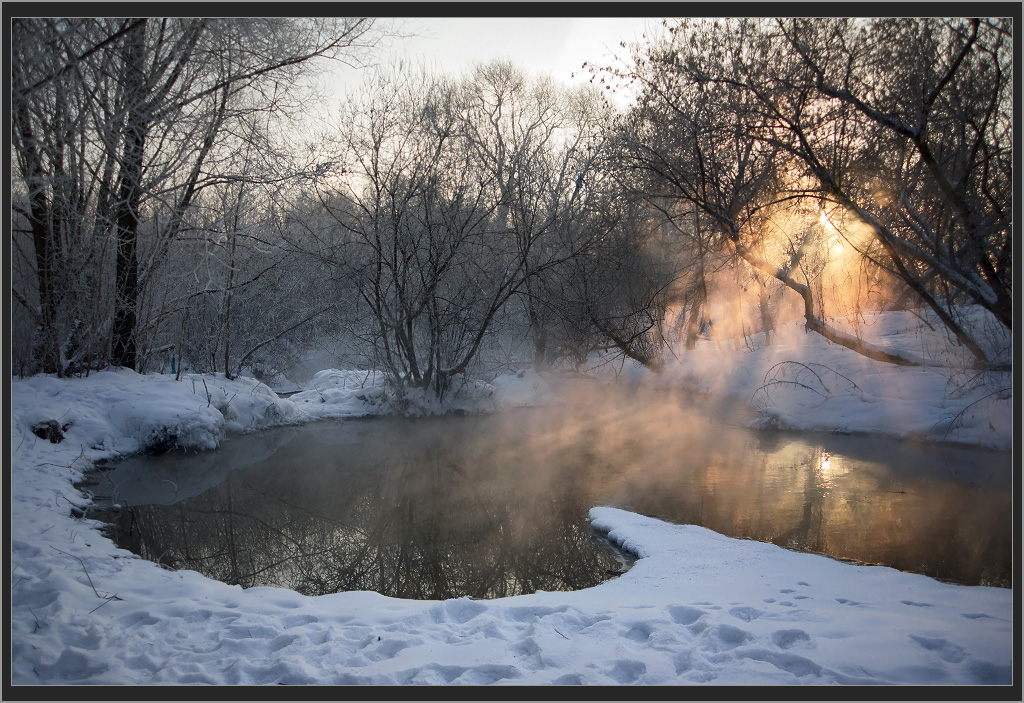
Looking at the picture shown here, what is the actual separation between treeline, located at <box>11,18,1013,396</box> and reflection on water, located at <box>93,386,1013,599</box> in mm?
1905

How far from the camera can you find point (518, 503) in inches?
256

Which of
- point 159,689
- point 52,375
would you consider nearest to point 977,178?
point 159,689

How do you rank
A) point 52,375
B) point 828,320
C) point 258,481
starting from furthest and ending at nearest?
point 828,320
point 52,375
point 258,481

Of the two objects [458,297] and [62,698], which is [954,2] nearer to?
[62,698]

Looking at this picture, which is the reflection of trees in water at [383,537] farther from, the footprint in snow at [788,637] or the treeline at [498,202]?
the treeline at [498,202]

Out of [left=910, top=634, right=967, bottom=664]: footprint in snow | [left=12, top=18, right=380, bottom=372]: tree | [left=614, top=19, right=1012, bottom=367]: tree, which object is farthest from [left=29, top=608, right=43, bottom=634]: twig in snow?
[left=614, top=19, right=1012, bottom=367]: tree

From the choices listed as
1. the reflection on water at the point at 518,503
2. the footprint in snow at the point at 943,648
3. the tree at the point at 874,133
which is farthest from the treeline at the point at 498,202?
the footprint in snow at the point at 943,648

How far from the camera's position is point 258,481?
24.4ft

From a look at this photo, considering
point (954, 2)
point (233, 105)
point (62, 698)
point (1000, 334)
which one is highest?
point (233, 105)

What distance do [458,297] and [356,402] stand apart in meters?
3.07

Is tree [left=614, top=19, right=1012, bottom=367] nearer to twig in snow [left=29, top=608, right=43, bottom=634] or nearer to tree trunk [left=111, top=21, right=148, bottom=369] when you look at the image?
tree trunk [left=111, top=21, right=148, bottom=369]

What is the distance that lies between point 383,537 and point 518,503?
1576 millimetres

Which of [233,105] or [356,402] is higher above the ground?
[233,105]

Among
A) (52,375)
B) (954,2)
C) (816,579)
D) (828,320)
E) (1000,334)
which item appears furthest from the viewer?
(828,320)
